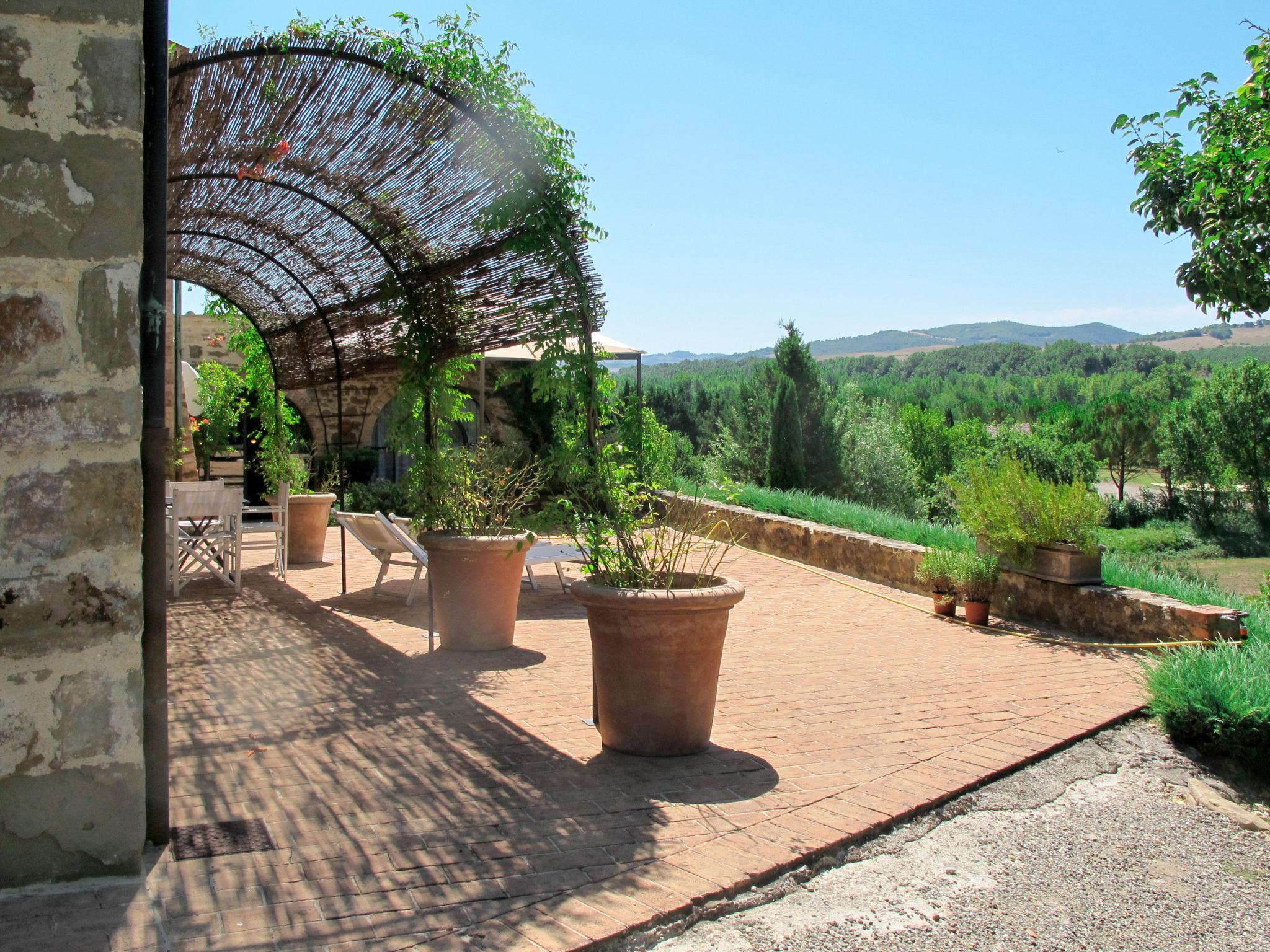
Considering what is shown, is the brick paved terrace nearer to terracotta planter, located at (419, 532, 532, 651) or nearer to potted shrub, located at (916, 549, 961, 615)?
terracotta planter, located at (419, 532, 532, 651)

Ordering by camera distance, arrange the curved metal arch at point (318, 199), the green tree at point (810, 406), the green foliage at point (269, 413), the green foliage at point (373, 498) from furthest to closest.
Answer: the green tree at point (810, 406)
the green foliage at point (373, 498)
the green foliage at point (269, 413)
the curved metal arch at point (318, 199)

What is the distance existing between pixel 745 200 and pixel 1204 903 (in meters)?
14.2

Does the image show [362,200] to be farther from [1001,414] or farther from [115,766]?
[1001,414]

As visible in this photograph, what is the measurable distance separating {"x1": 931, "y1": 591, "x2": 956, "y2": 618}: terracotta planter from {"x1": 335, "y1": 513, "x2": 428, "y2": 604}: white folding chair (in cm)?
364

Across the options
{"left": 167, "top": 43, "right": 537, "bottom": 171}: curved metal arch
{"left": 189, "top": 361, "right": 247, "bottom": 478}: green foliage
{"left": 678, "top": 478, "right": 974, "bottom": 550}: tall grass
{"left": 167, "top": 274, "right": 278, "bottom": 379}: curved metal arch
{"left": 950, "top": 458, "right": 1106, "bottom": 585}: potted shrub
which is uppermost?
{"left": 167, "top": 43, "right": 537, "bottom": 171}: curved metal arch

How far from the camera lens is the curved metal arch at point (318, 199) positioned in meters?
5.71

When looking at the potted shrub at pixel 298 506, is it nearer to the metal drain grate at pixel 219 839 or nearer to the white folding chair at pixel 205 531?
the white folding chair at pixel 205 531

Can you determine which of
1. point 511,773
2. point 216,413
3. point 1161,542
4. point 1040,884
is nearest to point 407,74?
point 511,773

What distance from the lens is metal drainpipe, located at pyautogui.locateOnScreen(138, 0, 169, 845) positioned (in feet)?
9.59

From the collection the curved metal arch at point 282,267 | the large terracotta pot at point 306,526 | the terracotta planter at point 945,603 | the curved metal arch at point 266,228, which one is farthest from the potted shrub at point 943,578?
the large terracotta pot at point 306,526

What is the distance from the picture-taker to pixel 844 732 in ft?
14.2

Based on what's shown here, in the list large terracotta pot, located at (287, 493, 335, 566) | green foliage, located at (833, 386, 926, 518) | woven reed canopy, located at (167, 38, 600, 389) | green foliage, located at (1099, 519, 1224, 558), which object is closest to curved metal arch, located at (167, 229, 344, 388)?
woven reed canopy, located at (167, 38, 600, 389)

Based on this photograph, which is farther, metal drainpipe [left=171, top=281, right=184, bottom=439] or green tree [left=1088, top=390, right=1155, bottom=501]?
green tree [left=1088, top=390, right=1155, bottom=501]

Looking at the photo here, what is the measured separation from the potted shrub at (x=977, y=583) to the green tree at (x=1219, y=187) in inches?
104
